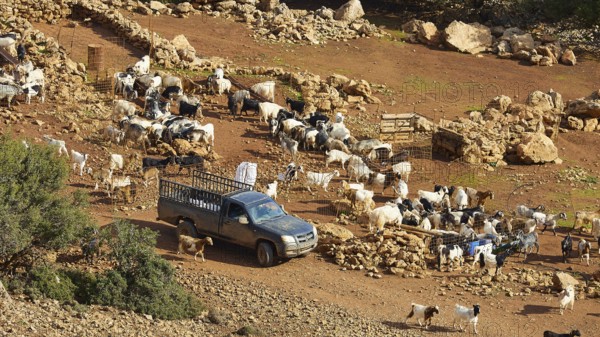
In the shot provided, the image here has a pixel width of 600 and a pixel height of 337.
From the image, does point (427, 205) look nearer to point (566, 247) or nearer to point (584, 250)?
point (566, 247)

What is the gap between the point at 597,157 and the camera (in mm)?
42031

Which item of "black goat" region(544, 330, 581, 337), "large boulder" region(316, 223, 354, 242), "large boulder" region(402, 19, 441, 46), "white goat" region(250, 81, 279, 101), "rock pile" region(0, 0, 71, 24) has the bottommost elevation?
"black goat" region(544, 330, 581, 337)

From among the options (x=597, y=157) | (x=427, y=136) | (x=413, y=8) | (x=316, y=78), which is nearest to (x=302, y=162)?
(x=427, y=136)

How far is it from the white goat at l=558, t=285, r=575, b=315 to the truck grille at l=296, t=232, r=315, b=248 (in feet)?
21.7

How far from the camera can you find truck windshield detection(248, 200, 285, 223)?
93.2ft

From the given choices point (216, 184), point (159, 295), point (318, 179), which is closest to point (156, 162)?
point (216, 184)

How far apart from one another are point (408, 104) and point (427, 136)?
17.0 feet

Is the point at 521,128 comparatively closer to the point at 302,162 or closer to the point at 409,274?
the point at 302,162

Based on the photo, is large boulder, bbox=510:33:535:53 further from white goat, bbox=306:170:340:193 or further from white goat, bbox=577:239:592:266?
white goat, bbox=577:239:592:266

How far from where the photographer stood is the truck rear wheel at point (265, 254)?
28.0 m

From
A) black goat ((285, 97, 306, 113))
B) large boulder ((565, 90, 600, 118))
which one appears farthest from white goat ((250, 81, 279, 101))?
large boulder ((565, 90, 600, 118))

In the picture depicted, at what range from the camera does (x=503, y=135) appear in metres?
41.4

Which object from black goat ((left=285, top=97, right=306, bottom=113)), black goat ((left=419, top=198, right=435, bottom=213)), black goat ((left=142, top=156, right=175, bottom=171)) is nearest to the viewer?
black goat ((left=419, top=198, right=435, bottom=213))

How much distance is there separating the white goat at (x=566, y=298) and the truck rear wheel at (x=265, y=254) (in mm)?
7540
